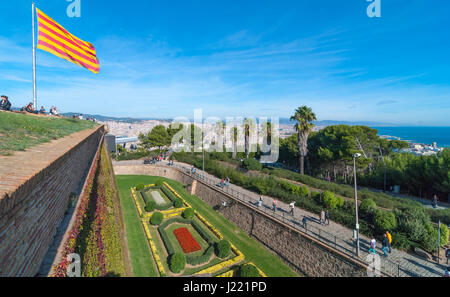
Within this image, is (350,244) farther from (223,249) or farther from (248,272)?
(223,249)

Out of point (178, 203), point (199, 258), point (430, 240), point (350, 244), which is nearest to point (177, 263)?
point (199, 258)

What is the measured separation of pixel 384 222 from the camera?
1273 cm

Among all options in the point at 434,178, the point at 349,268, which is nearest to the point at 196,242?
the point at 349,268

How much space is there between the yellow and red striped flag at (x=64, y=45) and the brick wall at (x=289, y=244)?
620 inches

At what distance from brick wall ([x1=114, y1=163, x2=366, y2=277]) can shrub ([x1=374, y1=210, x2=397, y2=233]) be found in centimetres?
373

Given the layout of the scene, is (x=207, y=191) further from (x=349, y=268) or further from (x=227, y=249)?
(x=349, y=268)

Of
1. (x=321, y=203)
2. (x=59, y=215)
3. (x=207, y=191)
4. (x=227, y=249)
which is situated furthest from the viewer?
(x=207, y=191)

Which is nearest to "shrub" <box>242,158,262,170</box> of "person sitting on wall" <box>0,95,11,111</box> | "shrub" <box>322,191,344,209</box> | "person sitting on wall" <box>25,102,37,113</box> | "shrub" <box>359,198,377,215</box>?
"shrub" <box>322,191,344,209</box>

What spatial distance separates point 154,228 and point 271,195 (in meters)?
11.2

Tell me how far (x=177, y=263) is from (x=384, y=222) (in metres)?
12.8

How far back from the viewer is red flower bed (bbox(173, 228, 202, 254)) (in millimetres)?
15330

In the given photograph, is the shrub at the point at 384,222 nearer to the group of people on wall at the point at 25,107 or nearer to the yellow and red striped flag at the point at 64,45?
the yellow and red striped flag at the point at 64,45

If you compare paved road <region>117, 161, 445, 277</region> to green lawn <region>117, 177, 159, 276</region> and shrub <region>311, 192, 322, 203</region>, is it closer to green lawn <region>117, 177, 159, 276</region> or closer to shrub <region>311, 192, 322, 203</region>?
shrub <region>311, 192, 322, 203</region>

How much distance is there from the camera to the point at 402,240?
39.1 feet
